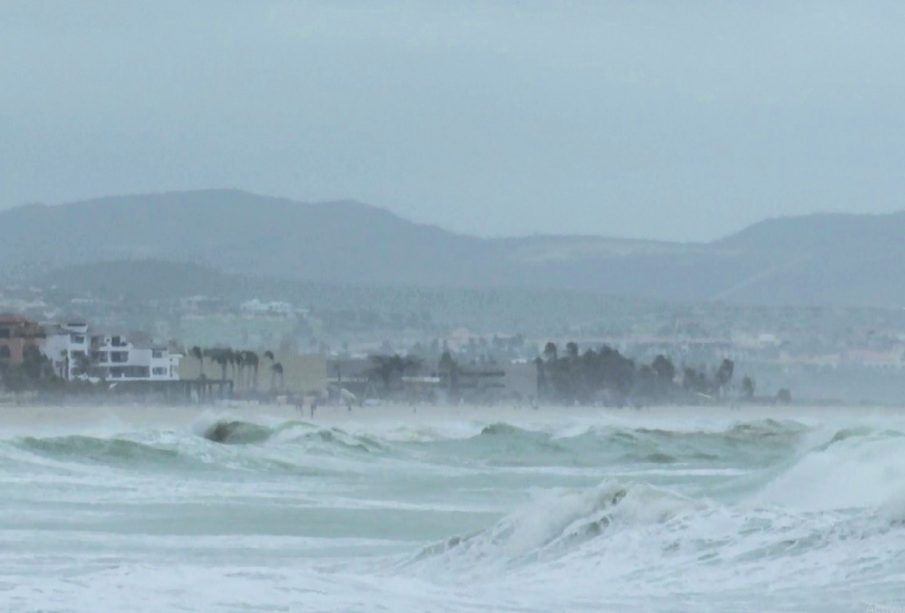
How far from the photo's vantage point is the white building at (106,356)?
84.4 metres

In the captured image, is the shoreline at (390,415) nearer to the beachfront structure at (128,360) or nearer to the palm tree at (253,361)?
the palm tree at (253,361)

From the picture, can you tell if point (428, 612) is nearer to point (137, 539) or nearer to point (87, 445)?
point (137, 539)

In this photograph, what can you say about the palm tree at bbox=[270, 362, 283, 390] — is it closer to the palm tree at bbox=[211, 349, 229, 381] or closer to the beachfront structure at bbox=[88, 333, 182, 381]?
the palm tree at bbox=[211, 349, 229, 381]

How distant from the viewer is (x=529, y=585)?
1636 cm

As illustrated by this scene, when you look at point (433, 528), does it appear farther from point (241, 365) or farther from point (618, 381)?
point (618, 381)

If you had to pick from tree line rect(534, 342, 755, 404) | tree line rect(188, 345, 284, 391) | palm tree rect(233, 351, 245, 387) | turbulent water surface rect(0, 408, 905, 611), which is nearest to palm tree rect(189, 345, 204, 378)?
tree line rect(188, 345, 284, 391)

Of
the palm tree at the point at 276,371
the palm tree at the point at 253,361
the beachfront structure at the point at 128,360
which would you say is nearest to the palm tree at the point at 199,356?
the beachfront structure at the point at 128,360

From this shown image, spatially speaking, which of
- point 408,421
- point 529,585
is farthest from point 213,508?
point 408,421

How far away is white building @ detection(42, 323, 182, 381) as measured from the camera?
8444cm

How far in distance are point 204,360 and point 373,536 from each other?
6894 cm

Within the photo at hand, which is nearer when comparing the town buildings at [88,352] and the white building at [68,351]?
the white building at [68,351]

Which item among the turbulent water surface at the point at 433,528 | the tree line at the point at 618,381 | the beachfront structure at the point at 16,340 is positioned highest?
the beachfront structure at the point at 16,340

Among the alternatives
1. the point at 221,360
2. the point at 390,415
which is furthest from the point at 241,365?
the point at 390,415

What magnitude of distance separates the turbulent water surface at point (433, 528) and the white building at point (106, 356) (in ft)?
132
